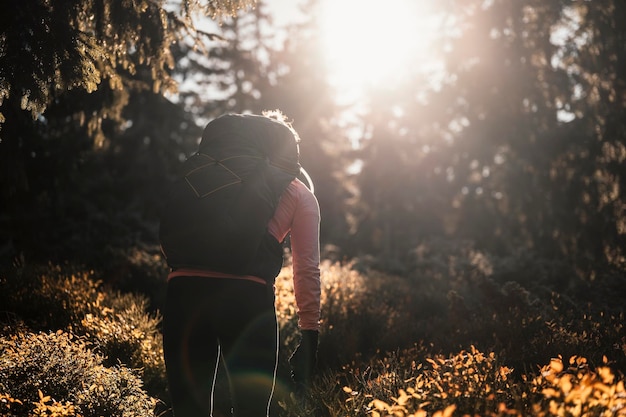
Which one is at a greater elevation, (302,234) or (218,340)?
(302,234)

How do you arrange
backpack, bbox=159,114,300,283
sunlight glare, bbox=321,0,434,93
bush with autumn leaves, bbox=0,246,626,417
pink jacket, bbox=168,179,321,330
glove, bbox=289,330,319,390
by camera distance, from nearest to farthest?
backpack, bbox=159,114,300,283 → pink jacket, bbox=168,179,321,330 → glove, bbox=289,330,319,390 → bush with autumn leaves, bbox=0,246,626,417 → sunlight glare, bbox=321,0,434,93

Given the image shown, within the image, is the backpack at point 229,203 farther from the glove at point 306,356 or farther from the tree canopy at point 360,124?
the tree canopy at point 360,124

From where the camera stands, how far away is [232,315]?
9.05 feet

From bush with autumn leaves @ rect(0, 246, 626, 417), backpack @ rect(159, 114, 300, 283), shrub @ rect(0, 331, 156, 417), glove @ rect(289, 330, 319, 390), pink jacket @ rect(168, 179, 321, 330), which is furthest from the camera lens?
shrub @ rect(0, 331, 156, 417)

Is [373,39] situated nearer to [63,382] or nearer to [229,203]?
[63,382]

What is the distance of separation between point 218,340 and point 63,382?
100 inches

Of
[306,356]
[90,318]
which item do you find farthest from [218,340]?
[90,318]

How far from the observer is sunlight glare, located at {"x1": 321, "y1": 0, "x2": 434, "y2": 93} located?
59.1 ft

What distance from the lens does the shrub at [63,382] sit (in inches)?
170

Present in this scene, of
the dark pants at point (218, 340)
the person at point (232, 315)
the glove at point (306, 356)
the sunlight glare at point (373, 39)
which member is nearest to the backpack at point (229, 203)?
the person at point (232, 315)

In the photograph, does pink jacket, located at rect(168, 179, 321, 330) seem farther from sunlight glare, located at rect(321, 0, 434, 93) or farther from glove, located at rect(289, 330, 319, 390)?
sunlight glare, located at rect(321, 0, 434, 93)

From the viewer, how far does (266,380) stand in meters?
2.83

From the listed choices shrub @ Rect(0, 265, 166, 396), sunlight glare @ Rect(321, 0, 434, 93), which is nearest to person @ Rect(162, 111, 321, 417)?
shrub @ Rect(0, 265, 166, 396)

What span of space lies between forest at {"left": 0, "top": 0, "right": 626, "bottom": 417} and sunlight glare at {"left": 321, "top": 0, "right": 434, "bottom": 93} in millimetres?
108
